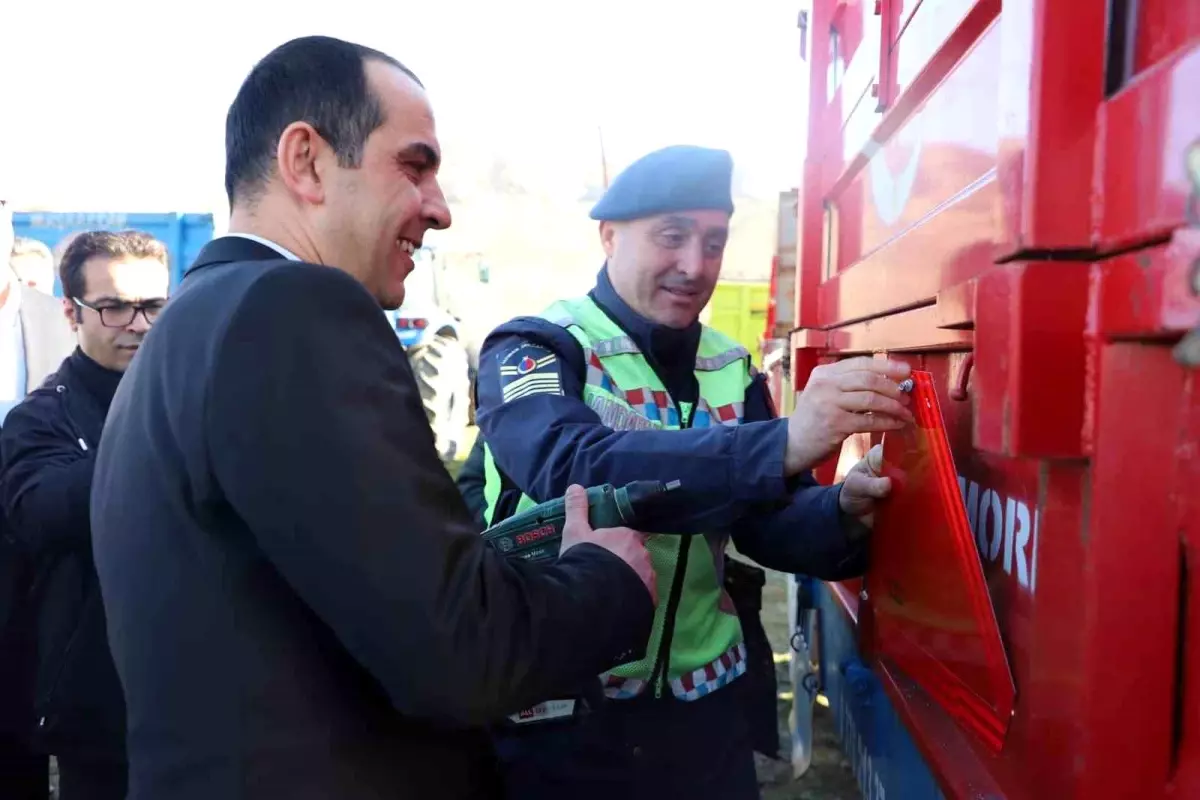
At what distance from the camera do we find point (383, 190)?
3.51 ft

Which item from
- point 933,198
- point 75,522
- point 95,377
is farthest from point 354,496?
point 95,377

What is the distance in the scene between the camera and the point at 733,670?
171cm

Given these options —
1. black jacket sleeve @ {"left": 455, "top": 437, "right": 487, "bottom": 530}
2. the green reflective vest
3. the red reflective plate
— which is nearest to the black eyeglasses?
black jacket sleeve @ {"left": 455, "top": 437, "right": 487, "bottom": 530}

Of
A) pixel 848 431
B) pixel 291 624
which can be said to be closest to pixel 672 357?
pixel 848 431

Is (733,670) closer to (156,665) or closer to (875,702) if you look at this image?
(875,702)

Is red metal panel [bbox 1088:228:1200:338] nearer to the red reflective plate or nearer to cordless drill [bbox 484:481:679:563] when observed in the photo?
the red reflective plate

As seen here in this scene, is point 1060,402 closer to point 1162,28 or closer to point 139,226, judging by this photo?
point 1162,28

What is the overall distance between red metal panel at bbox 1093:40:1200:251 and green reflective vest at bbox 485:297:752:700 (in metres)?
0.91

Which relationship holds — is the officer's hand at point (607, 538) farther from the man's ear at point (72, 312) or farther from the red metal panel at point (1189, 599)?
the man's ear at point (72, 312)

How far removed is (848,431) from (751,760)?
829 millimetres

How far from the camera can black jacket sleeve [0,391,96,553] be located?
1.93 m

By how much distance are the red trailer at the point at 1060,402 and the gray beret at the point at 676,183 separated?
42cm

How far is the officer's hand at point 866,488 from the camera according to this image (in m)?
1.44

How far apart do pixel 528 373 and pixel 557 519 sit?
37 cm
